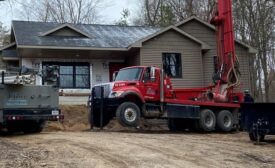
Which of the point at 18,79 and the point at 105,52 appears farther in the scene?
the point at 105,52

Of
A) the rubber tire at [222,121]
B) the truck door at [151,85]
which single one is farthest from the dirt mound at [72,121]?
the rubber tire at [222,121]

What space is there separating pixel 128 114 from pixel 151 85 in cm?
177

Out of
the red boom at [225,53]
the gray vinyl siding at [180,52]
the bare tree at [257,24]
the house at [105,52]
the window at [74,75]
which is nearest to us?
the red boom at [225,53]

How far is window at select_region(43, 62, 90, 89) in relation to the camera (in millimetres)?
28078

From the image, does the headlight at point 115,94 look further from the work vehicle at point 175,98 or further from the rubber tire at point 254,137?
the rubber tire at point 254,137

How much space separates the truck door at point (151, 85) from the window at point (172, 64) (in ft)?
23.6

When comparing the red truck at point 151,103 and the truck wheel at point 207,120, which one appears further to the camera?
the truck wheel at point 207,120

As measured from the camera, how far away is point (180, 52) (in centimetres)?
2777

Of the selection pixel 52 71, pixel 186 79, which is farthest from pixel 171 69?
pixel 52 71

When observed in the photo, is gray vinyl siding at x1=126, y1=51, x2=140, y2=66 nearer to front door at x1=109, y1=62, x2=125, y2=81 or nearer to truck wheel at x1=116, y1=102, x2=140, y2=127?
front door at x1=109, y1=62, x2=125, y2=81

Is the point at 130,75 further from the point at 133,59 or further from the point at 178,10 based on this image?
the point at 178,10

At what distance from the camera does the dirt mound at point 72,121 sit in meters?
22.5

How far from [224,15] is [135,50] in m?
5.78

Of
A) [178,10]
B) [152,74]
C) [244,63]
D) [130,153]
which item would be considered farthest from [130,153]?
[178,10]
